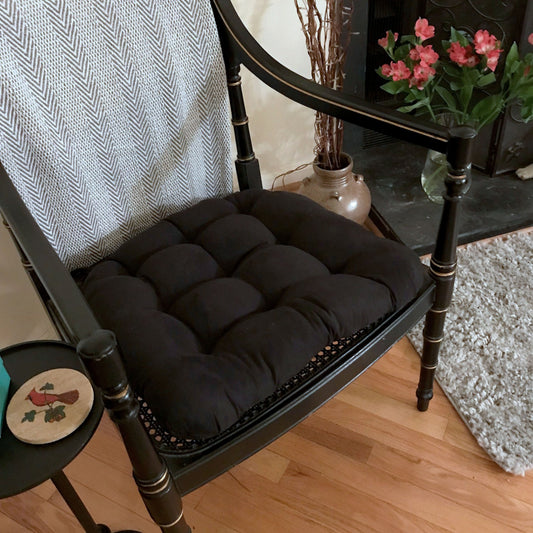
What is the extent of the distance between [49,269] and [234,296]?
0.32 metres

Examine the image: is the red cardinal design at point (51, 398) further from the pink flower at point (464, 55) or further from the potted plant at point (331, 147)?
the pink flower at point (464, 55)

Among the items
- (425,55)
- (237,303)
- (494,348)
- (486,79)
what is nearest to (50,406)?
(237,303)

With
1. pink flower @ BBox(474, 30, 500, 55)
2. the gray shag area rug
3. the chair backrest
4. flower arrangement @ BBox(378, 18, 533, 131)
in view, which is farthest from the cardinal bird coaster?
pink flower @ BBox(474, 30, 500, 55)

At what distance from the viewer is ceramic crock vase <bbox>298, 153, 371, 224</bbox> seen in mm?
1554

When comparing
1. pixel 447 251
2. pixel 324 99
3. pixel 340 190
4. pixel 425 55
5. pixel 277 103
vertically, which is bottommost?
pixel 340 190

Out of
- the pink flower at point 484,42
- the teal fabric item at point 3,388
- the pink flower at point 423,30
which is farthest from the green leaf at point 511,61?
the teal fabric item at point 3,388

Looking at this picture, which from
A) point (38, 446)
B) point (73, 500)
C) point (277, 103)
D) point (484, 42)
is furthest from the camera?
point (277, 103)

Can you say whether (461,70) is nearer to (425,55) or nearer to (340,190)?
(425,55)

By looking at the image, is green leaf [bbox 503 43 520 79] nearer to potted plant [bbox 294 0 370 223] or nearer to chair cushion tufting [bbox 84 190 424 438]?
potted plant [bbox 294 0 370 223]

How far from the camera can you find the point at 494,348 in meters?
1.34

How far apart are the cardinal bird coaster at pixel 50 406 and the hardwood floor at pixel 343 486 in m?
→ 0.46

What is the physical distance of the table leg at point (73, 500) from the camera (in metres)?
0.83

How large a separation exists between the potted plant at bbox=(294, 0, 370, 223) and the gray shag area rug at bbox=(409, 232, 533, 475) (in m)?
0.35

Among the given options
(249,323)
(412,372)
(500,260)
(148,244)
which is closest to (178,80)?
(148,244)
